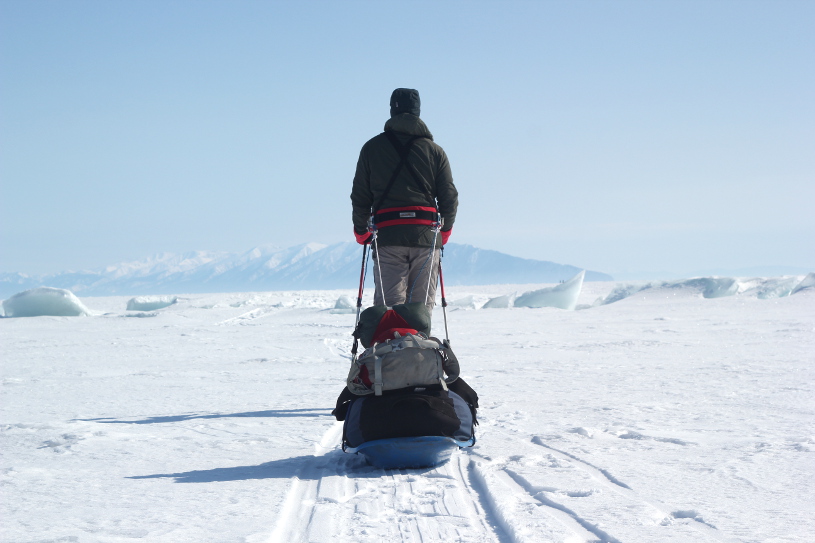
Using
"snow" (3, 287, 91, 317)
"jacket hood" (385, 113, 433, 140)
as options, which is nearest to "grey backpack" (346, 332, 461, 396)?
"jacket hood" (385, 113, 433, 140)

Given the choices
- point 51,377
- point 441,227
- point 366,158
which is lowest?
point 51,377

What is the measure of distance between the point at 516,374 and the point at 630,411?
2.12m

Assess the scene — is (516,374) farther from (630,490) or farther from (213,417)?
(630,490)

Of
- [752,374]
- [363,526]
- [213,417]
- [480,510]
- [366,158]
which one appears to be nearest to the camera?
[363,526]

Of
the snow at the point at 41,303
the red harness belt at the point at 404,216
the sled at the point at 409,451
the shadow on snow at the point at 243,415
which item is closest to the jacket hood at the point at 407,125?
the red harness belt at the point at 404,216

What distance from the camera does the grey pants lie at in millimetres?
3676

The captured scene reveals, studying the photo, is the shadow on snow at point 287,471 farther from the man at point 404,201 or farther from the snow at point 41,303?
the snow at point 41,303

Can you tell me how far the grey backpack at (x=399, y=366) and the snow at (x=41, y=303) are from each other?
1926cm

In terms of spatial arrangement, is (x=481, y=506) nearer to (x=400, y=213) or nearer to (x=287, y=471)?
(x=287, y=471)

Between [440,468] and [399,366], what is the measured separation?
0.50 m

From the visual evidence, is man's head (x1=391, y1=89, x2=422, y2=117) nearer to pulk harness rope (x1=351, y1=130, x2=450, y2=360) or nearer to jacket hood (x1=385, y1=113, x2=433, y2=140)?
jacket hood (x1=385, y1=113, x2=433, y2=140)

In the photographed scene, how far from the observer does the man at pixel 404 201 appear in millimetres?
3590

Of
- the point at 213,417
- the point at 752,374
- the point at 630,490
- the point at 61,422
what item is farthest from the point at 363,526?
the point at 752,374

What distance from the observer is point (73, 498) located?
7.93 feet
